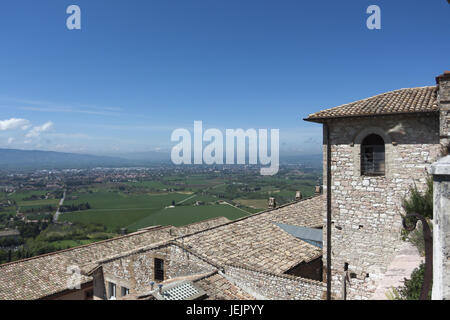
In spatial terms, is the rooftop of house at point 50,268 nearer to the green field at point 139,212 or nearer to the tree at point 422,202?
the tree at point 422,202

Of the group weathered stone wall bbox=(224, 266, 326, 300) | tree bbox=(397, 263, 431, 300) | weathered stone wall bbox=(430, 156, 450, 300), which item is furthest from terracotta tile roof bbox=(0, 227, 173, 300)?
weathered stone wall bbox=(430, 156, 450, 300)

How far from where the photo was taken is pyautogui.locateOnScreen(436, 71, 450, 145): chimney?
281 inches

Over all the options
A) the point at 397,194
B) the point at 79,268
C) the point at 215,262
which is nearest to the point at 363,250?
the point at 397,194

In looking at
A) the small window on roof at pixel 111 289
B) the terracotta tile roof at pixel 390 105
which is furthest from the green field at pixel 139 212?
the terracotta tile roof at pixel 390 105

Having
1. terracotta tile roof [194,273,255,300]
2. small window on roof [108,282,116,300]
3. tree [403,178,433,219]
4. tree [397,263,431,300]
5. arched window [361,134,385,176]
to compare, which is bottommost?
small window on roof [108,282,116,300]

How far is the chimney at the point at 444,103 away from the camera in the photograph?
7.15 metres

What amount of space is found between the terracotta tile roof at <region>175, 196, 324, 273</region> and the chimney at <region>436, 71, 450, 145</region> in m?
6.57

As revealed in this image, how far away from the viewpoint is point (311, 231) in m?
14.2

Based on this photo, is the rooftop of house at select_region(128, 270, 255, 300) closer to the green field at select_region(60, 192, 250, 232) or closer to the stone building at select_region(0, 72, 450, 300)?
the stone building at select_region(0, 72, 450, 300)

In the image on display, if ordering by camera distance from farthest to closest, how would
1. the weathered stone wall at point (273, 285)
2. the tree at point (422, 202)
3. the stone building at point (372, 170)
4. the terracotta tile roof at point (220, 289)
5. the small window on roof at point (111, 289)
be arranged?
1. the small window on roof at point (111, 289)
2. the terracotta tile roof at point (220, 289)
3. the weathered stone wall at point (273, 285)
4. the stone building at point (372, 170)
5. the tree at point (422, 202)

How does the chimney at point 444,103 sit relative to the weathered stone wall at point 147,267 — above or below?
above

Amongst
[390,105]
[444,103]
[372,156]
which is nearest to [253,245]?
[372,156]
